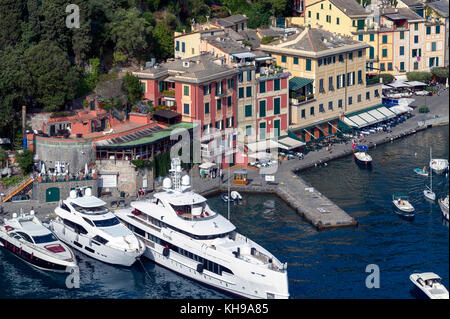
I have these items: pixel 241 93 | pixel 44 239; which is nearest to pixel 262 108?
pixel 241 93

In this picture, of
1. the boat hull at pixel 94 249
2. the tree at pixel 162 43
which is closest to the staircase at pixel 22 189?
the boat hull at pixel 94 249

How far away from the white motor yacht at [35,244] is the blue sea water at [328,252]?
88 cm

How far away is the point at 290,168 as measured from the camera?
111 m

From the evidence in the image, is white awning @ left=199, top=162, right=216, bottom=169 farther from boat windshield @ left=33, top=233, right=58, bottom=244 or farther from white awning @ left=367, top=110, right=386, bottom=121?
white awning @ left=367, top=110, right=386, bottom=121

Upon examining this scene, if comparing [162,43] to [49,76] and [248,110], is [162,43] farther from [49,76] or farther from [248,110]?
[49,76]

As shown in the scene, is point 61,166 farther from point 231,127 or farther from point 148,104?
point 231,127

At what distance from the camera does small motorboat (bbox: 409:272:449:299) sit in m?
77.9

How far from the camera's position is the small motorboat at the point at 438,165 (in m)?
109

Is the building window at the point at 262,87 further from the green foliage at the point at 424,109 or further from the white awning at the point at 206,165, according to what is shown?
the green foliage at the point at 424,109

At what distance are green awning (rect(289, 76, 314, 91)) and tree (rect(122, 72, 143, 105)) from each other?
64.5 ft

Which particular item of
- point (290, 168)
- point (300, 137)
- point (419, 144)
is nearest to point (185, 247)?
point (290, 168)

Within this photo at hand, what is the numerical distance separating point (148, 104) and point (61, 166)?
15.6m

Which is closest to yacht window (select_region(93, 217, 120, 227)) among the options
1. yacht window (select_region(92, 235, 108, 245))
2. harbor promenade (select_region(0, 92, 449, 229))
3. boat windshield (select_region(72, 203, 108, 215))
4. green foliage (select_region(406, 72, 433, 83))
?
boat windshield (select_region(72, 203, 108, 215))

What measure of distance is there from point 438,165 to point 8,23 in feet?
173
